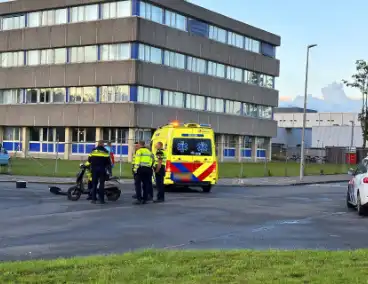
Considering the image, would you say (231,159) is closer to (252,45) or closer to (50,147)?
(252,45)

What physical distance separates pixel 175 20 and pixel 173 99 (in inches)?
277

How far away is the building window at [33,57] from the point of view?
2140 inches

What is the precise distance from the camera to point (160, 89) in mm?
51562

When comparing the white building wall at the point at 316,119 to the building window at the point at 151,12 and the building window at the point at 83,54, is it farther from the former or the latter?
the building window at the point at 83,54

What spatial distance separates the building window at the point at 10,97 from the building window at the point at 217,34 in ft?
62.5

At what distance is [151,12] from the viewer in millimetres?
50469

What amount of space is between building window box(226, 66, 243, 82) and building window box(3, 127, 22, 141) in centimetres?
2129

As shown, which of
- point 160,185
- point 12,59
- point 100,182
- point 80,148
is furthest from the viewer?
point 12,59

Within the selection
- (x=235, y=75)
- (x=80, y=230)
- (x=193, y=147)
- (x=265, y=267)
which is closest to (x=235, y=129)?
(x=235, y=75)

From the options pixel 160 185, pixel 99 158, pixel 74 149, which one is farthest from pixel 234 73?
pixel 99 158

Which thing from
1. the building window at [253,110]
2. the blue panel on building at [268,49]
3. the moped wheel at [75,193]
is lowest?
the moped wheel at [75,193]

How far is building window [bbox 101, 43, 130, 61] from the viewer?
49.2m

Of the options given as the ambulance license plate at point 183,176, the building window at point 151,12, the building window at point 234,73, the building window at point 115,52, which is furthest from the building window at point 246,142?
the ambulance license plate at point 183,176

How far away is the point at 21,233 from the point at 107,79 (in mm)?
39341
